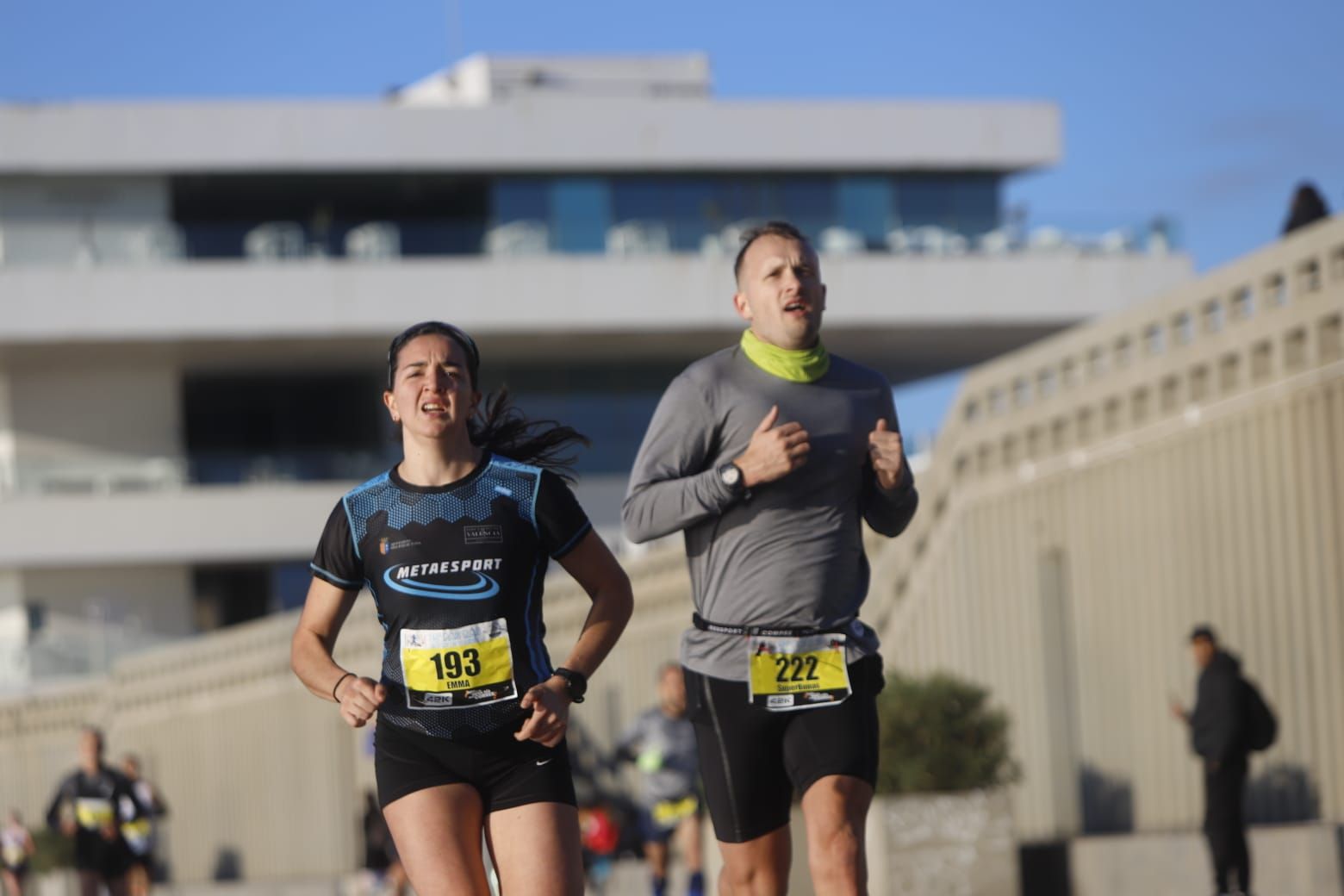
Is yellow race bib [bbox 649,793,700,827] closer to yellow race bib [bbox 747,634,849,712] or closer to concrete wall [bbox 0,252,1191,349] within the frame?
yellow race bib [bbox 747,634,849,712]

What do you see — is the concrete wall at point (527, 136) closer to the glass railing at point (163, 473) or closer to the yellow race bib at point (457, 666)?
the glass railing at point (163, 473)

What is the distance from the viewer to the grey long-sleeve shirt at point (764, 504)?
23.7 ft

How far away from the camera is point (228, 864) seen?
42062 mm

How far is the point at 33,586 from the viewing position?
56406 mm

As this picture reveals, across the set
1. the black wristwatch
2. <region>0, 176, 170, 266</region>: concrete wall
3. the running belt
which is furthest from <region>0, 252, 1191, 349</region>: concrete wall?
the black wristwatch

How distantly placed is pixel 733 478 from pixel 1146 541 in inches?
471

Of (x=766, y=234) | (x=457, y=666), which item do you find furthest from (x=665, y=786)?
(x=457, y=666)

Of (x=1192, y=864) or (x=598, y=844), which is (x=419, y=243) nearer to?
(x=598, y=844)

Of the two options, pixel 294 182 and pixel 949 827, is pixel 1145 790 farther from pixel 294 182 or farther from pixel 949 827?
pixel 294 182

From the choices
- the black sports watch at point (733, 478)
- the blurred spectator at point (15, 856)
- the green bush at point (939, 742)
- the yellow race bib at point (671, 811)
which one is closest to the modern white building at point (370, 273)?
the blurred spectator at point (15, 856)

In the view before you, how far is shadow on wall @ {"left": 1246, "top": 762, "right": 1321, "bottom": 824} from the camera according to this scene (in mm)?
16266

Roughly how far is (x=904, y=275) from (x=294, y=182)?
14.1m

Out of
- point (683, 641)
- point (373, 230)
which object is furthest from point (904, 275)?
point (683, 641)

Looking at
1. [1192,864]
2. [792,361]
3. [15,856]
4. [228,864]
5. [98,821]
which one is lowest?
[228,864]
